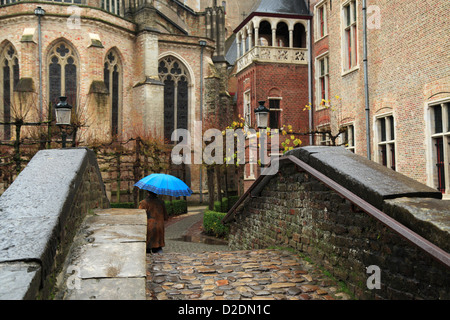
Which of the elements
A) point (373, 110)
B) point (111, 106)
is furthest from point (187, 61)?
→ point (373, 110)

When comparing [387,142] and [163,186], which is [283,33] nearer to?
[387,142]

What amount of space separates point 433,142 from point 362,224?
8779 mm

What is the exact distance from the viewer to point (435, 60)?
11.5 meters

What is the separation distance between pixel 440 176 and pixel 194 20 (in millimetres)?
27095

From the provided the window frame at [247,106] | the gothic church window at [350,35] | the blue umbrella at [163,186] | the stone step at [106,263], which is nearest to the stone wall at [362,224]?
the blue umbrella at [163,186]

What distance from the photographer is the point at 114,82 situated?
2781cm

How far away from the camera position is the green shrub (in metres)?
14.9

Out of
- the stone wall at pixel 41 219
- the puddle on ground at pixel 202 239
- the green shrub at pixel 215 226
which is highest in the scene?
the stone wall at pixel 41 219

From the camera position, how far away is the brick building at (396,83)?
11430 millimetres

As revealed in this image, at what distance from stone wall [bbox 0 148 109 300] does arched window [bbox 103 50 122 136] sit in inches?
881

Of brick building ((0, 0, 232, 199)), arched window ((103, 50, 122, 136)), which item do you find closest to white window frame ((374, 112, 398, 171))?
brick building ((0, 0, 232, 199))

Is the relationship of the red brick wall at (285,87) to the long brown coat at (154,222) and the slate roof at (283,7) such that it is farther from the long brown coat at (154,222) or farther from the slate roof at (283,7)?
the long brown coat at (154,222)

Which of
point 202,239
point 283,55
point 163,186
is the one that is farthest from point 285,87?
point 163,186

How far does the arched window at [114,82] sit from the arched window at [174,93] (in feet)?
10.8
